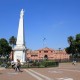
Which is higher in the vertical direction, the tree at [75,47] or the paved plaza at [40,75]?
the tree at [75,47]

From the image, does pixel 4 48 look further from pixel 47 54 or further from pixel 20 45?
pixel 20 45

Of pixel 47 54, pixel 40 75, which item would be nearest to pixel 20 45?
pixel 40 75

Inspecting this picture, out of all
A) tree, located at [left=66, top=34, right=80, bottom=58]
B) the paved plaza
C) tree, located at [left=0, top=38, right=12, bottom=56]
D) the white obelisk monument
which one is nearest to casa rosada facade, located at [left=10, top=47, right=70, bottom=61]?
tree, located at [left=66, top=34, right=80, bottom=58]

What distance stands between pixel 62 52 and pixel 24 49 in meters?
110

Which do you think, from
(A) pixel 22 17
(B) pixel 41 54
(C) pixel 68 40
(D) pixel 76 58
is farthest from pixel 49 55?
(A) pixel 22 17

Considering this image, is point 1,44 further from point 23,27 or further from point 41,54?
point 23,27

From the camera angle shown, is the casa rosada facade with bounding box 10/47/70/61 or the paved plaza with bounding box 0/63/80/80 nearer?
the paved plaza with bounding box 0/63/80/80

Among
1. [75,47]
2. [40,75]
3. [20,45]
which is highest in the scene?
[75,47]

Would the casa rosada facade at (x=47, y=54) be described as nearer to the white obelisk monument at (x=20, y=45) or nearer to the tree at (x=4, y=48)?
the tree at (x=4, y=48)

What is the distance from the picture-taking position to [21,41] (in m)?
60.6

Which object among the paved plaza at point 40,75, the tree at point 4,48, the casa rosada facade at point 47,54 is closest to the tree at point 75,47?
the tree at point 4,48

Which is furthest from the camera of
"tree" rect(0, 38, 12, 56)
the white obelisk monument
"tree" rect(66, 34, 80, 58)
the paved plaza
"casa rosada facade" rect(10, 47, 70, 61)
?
"casa rosada facade" rect(10, 47, 70, 61)

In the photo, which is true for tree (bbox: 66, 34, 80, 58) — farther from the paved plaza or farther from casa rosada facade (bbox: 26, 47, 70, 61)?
the paved plaza

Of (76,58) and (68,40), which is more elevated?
(68,40)
